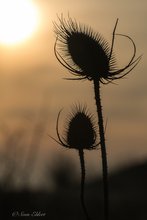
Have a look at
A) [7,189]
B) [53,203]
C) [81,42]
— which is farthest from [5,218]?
[53,203]

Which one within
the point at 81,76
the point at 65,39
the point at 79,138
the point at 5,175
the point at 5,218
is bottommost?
the point at 5,218

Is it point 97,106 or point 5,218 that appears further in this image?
point 97,106

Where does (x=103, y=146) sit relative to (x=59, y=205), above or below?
below

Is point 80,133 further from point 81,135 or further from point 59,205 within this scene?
point 59,205

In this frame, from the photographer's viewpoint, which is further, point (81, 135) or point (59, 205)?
point (59, 205)

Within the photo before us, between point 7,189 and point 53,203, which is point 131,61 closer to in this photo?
point 7,189

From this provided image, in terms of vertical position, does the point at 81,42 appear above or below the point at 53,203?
above

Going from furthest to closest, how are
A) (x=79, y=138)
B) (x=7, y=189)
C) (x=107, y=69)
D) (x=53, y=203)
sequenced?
(x=53, y=203) < (x=79, y=138) < (x=107, y=69) < (x=7, y=189)

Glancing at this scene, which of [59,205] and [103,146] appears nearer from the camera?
[103,146]

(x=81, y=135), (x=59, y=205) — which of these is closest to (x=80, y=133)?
(x=81, y=135)

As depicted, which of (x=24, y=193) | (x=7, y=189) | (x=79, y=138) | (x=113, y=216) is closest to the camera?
(x=7, y=189)

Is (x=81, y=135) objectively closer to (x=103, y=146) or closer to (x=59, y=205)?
(x=103, y=146)
